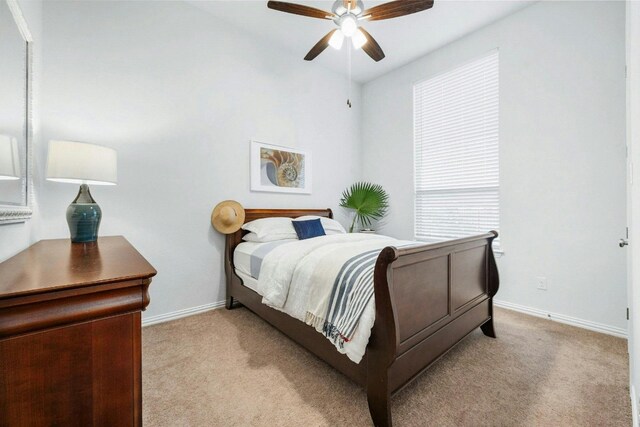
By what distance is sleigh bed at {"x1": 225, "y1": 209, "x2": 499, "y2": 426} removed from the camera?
129 cm

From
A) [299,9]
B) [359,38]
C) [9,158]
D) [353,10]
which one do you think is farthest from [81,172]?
[359,38]

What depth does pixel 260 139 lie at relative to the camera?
326 centimetres

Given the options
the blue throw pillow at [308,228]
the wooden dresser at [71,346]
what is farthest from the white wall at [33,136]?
the blue throw pillow at [308,228]

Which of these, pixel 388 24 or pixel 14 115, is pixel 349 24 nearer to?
pixel 388 24

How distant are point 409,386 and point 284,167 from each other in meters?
2.67

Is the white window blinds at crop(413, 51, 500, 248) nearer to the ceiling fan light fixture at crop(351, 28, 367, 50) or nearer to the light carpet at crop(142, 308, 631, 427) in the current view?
the light carpet at crop(142, 308, 631, 427)

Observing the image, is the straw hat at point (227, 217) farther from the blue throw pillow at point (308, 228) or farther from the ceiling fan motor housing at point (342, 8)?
the ceiling fan motor housing at point (342, 8)

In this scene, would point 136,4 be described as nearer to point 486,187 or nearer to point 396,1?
point 396,1

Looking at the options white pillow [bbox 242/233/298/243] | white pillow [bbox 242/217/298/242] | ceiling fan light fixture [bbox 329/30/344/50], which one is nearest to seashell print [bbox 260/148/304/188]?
white pillow [bbox 242/217/298/242]

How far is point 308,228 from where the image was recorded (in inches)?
120

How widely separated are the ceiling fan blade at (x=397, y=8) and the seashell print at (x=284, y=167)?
1.78 meters

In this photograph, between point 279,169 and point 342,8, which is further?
point 279,169

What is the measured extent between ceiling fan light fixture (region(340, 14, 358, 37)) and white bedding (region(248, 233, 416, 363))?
5.45ft

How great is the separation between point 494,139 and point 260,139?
271 centimetres
